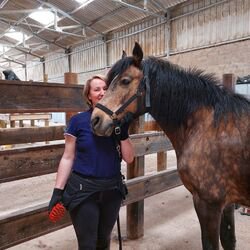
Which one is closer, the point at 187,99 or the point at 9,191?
the point at 187,99

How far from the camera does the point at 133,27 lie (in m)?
10.1

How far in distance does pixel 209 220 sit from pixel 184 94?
0.80 meters

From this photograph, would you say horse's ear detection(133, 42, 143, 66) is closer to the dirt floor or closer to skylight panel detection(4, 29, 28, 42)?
the dirt floor

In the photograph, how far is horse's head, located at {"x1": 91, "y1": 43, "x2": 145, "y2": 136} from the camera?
143cm

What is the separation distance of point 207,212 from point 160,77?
884 mm

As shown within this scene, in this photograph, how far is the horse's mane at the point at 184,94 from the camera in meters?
1.57

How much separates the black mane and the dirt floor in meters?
1.34

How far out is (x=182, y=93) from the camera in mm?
1605

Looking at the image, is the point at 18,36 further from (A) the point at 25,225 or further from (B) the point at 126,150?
(B) the point at 126,150

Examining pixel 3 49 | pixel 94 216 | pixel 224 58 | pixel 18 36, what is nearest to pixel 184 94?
pixel 94 216

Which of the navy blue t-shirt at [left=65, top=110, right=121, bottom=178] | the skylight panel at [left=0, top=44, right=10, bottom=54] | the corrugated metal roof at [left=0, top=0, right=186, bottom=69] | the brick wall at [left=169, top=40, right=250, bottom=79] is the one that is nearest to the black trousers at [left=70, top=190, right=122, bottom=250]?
the navy blue t-shirt at [left=65, top=110, right=121, bottom=178]

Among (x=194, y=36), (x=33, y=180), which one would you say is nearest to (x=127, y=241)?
(x=33, y=180)

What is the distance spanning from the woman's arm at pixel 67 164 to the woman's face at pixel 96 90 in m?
0.27

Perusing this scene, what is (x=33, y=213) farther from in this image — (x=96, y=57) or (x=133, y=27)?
(x=96, y=57)
